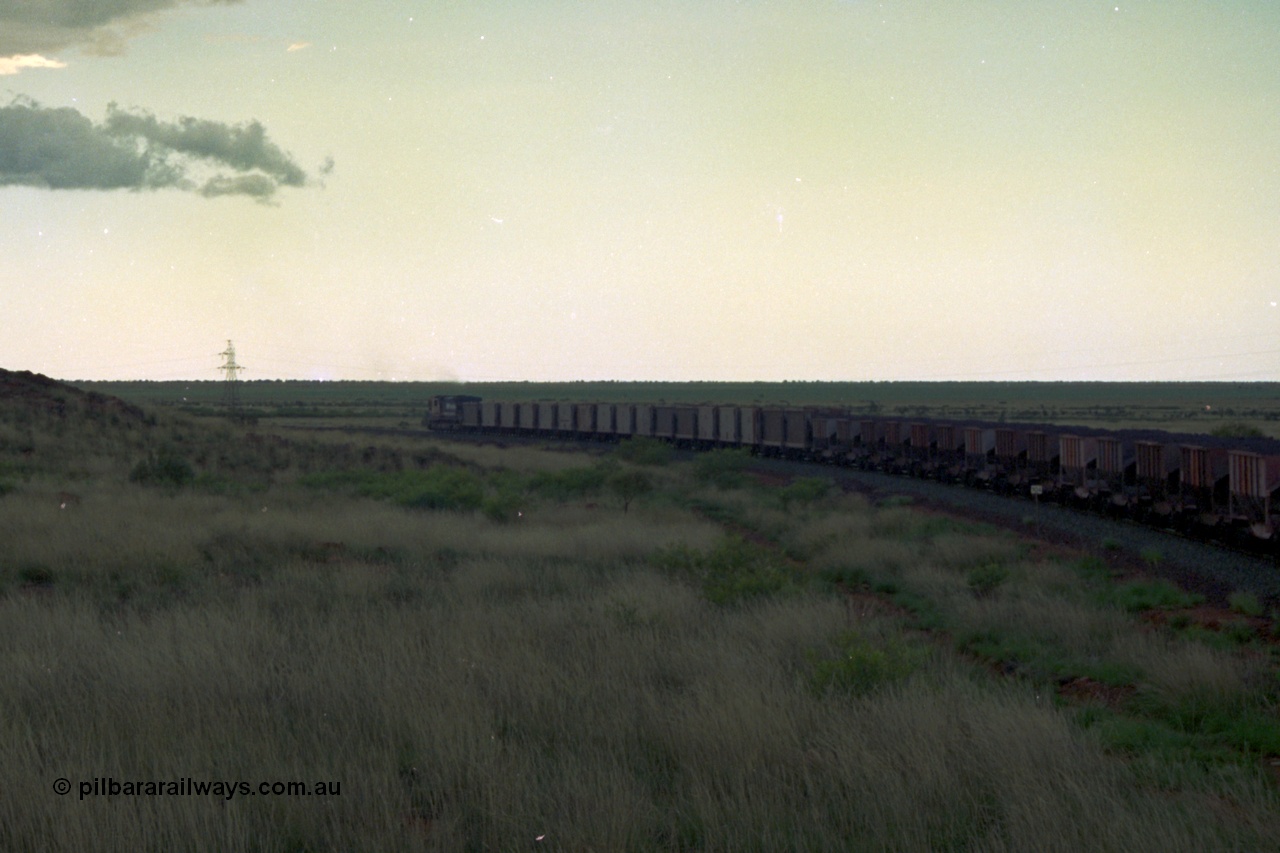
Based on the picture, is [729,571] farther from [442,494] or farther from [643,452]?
[643,452]

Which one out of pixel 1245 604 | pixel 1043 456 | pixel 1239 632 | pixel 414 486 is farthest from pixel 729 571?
pixel 1043 456

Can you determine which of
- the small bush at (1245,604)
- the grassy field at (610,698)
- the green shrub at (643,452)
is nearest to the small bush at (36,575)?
the grassy field at (610,698)

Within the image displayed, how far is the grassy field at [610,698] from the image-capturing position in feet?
20.4

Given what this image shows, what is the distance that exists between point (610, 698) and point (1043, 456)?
2572cm

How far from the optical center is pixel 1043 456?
3166 centimetres

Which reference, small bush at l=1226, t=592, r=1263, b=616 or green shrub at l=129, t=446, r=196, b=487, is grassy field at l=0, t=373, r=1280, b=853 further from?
green shrub at l=129, t=446, r=196, b=487

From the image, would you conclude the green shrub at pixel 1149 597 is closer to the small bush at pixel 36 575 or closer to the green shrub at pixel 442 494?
the small bush at pixel 36 575

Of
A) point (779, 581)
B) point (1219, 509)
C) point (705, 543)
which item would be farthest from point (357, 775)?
point (1219, 509)

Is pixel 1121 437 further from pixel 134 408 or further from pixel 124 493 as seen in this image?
pixel 134 408

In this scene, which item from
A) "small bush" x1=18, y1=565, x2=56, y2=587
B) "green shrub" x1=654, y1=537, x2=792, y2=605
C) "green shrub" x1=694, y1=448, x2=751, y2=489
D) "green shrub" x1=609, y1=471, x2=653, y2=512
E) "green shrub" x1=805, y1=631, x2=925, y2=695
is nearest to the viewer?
"green shrub" x1=805, y1=631, x2=925, y2=695

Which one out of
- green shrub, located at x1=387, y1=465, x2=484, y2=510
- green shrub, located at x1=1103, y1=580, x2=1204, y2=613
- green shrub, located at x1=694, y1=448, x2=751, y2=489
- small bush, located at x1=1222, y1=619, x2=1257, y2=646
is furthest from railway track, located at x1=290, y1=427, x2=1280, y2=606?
green shrub, located at x1=387, y1=465, x2=484, y2=510

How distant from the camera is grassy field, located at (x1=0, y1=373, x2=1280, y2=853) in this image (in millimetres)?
6223

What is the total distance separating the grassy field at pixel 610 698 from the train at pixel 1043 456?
3.95 meters

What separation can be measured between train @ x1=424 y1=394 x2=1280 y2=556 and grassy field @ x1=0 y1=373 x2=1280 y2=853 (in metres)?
3.95
